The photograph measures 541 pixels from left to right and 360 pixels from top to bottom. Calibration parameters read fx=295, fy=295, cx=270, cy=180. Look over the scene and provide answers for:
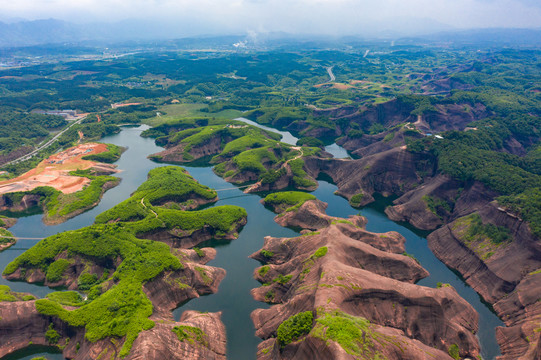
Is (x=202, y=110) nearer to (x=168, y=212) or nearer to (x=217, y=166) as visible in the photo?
(x=217, y=166)

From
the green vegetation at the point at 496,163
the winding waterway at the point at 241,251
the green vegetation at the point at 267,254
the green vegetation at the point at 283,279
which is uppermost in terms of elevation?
the green vegetation at the point at 496,163

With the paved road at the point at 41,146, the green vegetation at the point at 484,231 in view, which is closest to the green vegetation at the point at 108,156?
the paved road at the point at 41,146

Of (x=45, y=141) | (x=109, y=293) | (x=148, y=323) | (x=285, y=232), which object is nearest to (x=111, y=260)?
(x=109, y=293)

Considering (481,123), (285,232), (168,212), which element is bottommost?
(285,232)

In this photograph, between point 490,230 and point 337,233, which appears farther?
point 490,230

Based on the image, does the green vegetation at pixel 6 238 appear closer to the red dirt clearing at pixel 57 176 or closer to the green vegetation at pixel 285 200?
the red dirt clearing at pixel 57 176

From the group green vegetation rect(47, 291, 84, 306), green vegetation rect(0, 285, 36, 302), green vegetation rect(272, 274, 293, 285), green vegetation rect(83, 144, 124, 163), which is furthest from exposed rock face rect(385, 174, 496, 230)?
green vegetation rect(83, 144, 124, 163)
